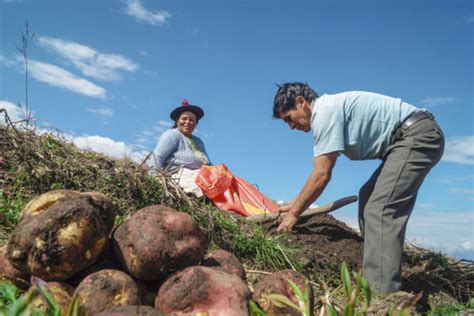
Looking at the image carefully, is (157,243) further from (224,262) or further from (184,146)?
(184,146)

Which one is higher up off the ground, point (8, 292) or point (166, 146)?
point (166, 146)

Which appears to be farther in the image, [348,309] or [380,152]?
[380,152]

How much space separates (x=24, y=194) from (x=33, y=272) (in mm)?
2305

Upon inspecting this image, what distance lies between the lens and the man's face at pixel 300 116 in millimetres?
4188

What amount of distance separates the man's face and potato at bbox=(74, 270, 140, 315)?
100 inches

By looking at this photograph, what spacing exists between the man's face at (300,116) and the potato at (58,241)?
2.46m

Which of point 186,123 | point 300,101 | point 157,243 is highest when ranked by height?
point 300,101

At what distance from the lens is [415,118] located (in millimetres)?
3941

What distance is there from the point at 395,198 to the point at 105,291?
257 cm

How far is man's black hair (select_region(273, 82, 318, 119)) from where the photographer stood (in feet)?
13.8

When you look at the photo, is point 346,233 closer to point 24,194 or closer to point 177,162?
point 177,162

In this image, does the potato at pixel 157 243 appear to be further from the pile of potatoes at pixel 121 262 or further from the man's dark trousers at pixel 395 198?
the man's dark trousers at pixel 395 198

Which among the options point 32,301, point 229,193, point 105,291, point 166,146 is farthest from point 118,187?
point 32,301

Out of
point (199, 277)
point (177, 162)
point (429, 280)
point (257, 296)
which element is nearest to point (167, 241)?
point (199, 277)
